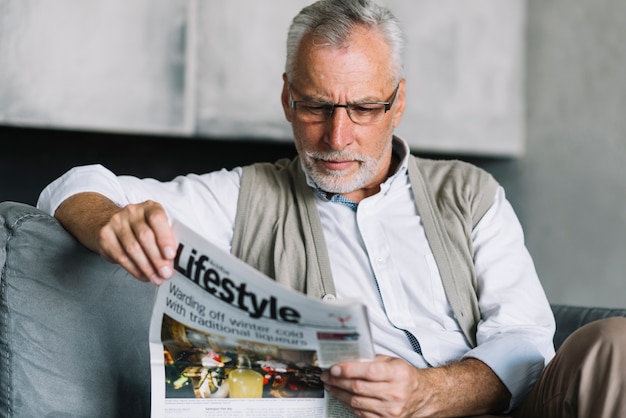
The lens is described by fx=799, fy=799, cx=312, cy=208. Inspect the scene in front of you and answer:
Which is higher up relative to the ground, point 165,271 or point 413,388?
point 165,271

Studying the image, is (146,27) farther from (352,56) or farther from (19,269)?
(19,269)

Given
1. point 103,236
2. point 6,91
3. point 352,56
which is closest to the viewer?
point 103,236

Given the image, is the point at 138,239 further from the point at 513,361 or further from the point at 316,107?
the point at 513,361

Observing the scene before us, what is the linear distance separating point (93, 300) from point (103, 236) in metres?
0.23

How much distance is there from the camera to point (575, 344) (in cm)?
116

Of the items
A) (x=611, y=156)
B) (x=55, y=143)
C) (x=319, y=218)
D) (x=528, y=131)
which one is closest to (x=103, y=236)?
(x=319, y=218)

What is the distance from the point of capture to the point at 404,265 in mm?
1528

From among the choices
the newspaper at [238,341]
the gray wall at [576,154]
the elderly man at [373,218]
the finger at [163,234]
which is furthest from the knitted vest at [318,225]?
the gray wall at [576,154]

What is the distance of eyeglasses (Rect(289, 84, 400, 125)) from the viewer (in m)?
1.51

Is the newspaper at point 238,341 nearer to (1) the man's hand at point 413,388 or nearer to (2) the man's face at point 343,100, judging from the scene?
(1) the man's hand at point 413,388

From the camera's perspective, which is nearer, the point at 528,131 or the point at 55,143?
the point at 55,143

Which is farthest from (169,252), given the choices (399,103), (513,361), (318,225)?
(399,103)

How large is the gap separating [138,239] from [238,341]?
0.19 m

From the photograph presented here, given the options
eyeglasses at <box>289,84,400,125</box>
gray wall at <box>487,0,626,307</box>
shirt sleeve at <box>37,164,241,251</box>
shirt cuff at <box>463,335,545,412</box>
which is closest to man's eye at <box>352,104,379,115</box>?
eyeglasses at <box>289,84,400,125</box>
